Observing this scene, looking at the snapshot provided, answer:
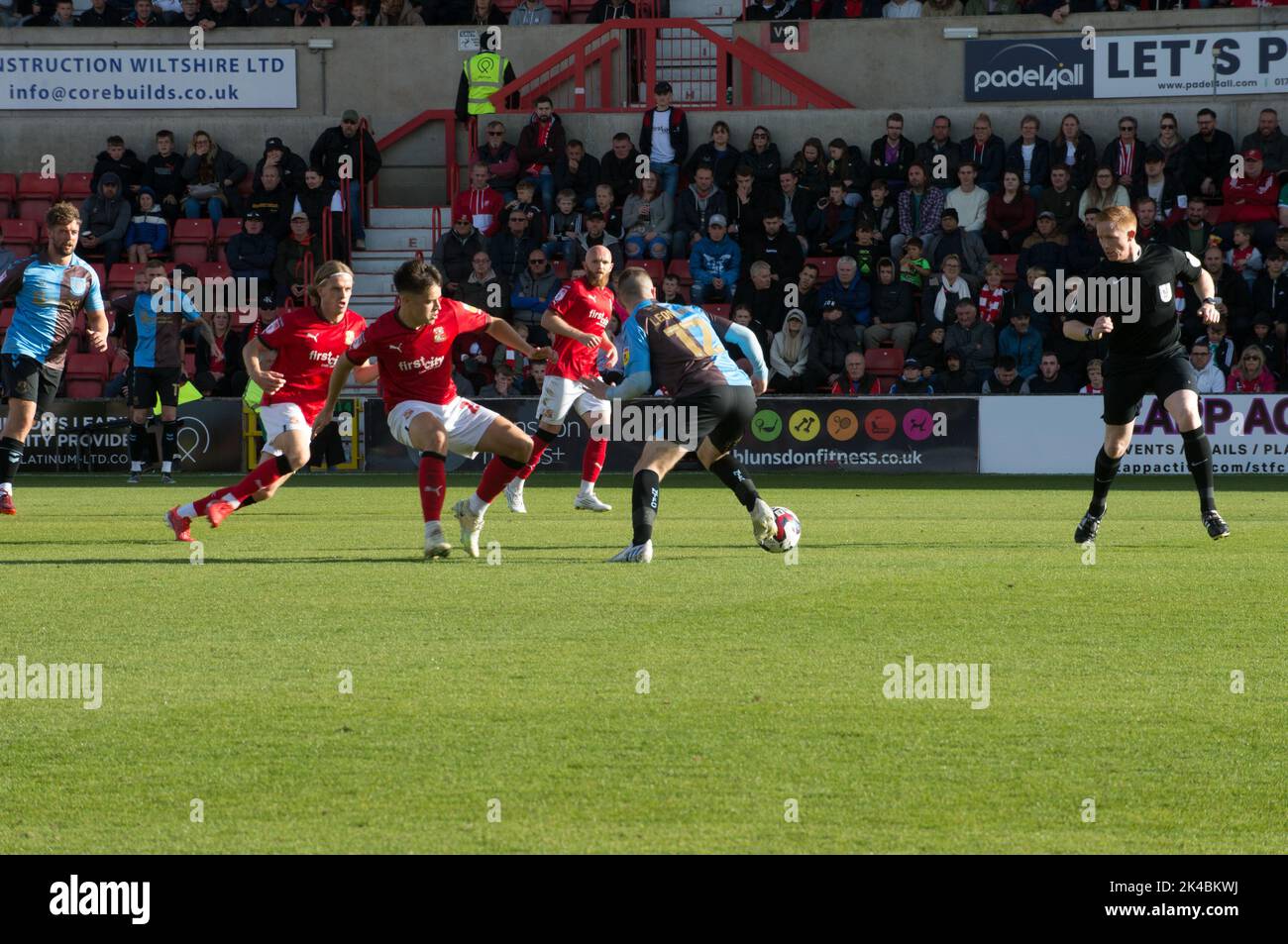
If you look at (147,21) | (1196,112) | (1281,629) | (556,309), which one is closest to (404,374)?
(556,309)

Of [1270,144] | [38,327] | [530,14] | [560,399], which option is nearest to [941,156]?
[1270,144]

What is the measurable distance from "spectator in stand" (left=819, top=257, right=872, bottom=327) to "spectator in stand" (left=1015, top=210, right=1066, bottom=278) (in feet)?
6.96

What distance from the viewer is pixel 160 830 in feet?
15.3

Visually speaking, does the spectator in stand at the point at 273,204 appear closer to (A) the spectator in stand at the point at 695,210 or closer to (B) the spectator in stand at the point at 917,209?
(A) the spectator in stand at the point at 695,210

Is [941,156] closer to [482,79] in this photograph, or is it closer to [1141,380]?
[482,79]

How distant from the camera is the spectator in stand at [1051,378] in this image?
21.9m

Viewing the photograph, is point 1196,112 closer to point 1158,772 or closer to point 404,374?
point 404,374

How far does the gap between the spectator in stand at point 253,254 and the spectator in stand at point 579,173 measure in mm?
4397

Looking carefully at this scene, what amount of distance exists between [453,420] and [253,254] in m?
14.6

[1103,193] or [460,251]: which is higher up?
[1103,193]

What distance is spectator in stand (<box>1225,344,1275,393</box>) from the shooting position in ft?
68.9

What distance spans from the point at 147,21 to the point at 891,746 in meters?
26.8

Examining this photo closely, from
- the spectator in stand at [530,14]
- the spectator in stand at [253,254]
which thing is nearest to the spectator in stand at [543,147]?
the spectator in stand at [530,14]

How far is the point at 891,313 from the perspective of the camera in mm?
23422
